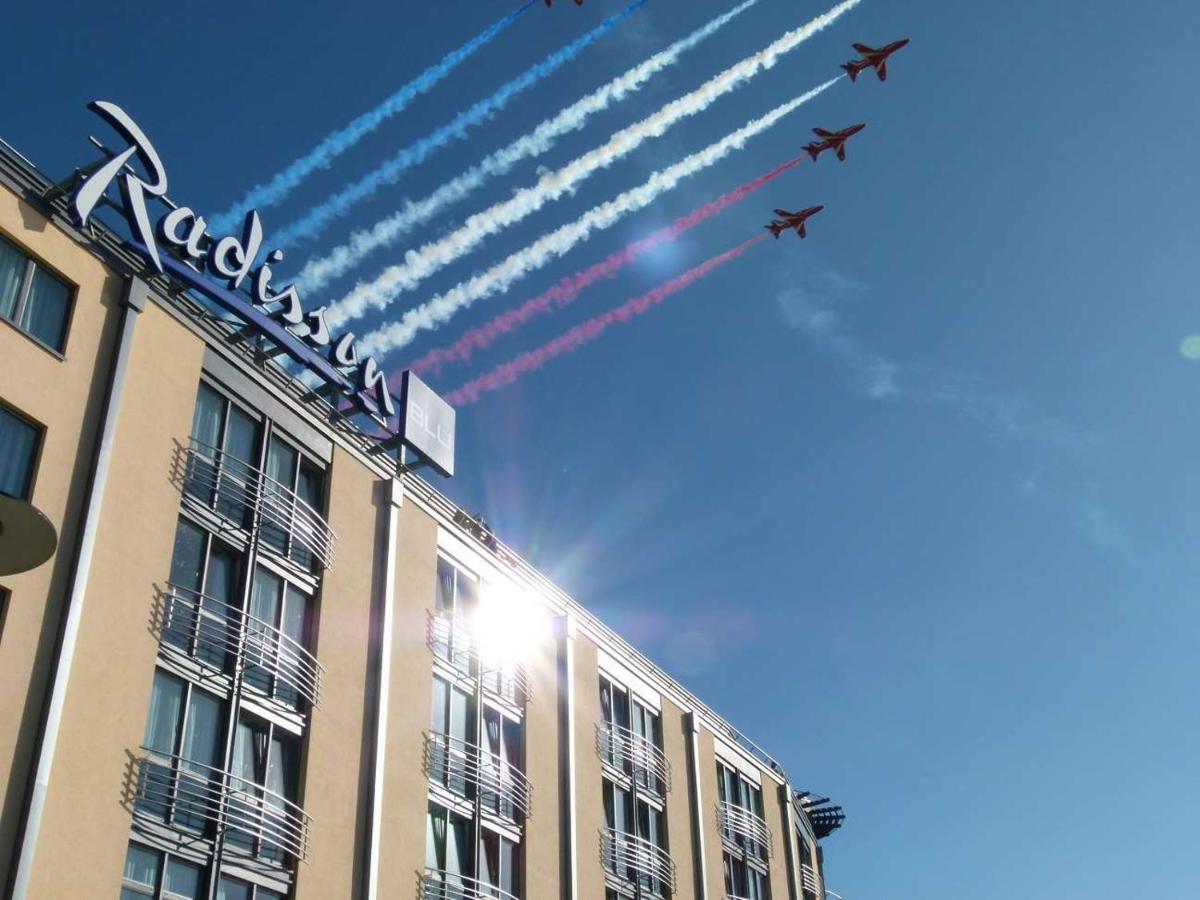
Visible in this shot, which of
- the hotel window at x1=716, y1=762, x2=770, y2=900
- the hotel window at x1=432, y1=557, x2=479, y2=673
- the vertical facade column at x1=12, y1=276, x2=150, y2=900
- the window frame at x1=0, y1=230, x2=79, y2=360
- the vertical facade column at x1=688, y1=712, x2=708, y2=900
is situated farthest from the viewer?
the hotel window at x1=716, y1=762, x2=770, y2=900

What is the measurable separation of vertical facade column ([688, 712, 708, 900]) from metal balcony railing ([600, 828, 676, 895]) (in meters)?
1.86

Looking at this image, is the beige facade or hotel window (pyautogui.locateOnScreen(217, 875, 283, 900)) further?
hotel window (pyautogui.locateOnScreen(217, 875, 283, 900))

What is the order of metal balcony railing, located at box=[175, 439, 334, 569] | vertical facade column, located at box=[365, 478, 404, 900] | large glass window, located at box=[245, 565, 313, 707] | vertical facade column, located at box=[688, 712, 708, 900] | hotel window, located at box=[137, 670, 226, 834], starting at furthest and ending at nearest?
vertical facade column, located at box=[688, 712, 708, 900]
vertical facade column, located at box=[365, 478, 404, 900]
metal balcony railing, located at box=[175, 439, 334, 569]
large glass window, located at box=[245, 565, 313, 707]
hotel window, located at box=[137, 670, 226, 834]

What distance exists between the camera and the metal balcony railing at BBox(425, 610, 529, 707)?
1449 inches

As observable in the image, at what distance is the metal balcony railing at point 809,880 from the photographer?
58.0 meters

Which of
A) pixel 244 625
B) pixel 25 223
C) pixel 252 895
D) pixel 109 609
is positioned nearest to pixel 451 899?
pixel 252 895

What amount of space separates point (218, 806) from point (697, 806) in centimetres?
2568

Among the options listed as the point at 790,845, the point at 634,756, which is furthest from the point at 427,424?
the point at 790,845

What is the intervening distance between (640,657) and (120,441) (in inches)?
1035

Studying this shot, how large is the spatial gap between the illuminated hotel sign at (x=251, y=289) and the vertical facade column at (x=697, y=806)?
17.5 metres

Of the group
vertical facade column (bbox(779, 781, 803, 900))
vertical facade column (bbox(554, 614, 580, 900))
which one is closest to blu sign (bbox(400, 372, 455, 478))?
vertical facade column (bbox(554, 614, 580, 900))

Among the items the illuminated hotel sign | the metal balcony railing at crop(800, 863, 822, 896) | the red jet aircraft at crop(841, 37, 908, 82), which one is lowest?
the metal balcony railing at crop(800, 863, 822, 896)

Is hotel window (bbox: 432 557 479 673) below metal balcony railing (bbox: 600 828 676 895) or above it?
above

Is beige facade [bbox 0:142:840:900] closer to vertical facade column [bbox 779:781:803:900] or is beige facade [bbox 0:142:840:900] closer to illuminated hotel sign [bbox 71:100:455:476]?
illuminated hotel sign [bbox 71:100:455:476]
